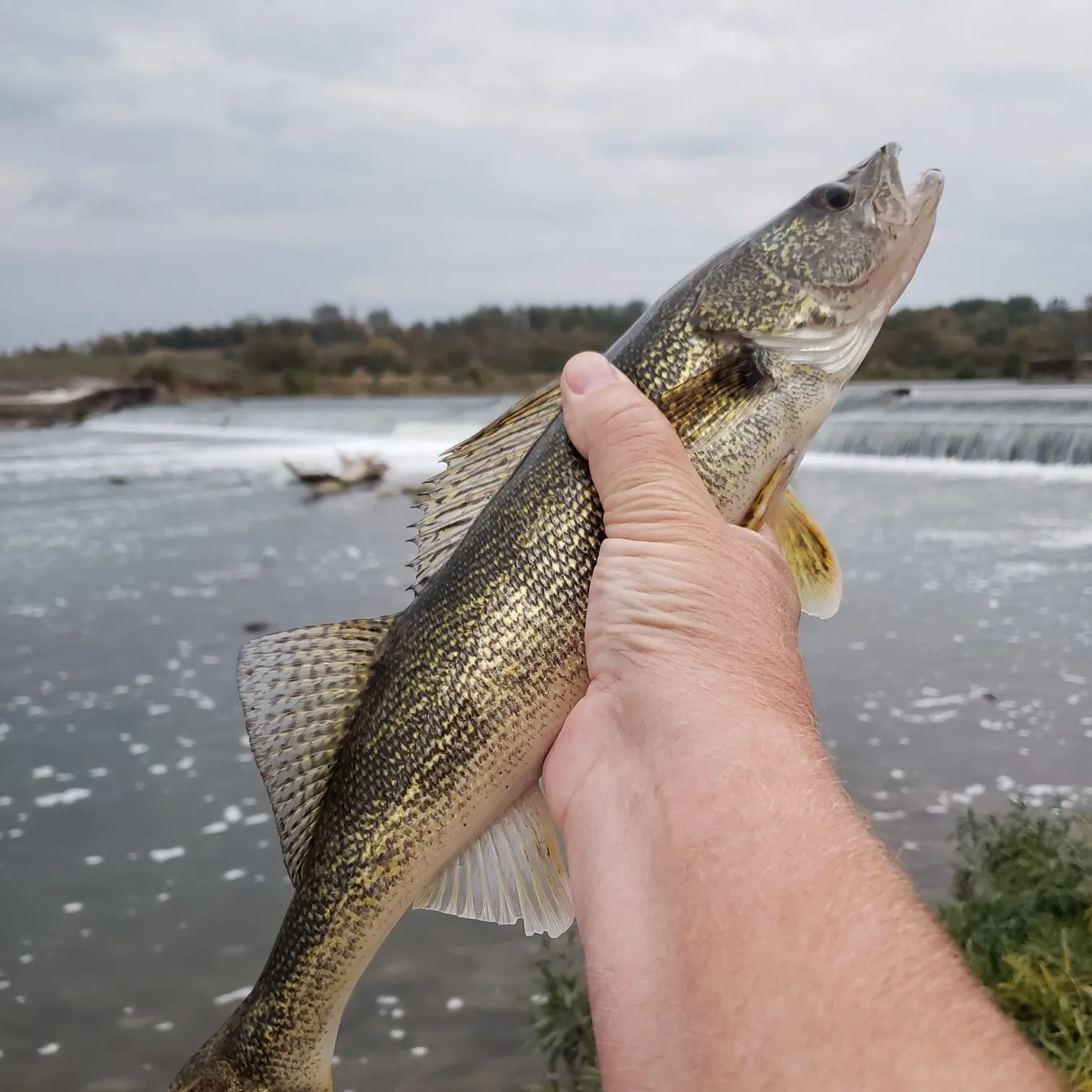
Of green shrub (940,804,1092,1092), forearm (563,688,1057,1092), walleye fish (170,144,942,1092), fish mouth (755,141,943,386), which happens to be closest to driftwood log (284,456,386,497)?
A: green shrub (940,804,1092,1092)

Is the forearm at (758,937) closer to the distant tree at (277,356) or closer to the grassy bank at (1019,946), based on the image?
the grassy bank at (1019,946)

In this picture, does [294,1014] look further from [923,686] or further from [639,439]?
[923,686]

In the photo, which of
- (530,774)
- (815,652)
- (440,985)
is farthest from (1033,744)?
(530,774)

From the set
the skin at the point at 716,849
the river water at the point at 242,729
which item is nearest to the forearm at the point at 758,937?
the skin at the point at 716,849

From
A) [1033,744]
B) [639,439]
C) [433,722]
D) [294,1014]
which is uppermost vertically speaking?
[639,439]

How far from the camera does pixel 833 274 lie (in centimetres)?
284

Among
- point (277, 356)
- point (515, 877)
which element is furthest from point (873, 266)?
point (277, 356)

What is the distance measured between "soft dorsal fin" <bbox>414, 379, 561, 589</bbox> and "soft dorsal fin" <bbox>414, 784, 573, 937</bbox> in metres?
0.78

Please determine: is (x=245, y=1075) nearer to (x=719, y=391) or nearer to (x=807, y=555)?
(x=807, y=555)

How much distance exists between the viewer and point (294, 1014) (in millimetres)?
2574

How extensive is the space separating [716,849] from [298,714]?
53.7 inches

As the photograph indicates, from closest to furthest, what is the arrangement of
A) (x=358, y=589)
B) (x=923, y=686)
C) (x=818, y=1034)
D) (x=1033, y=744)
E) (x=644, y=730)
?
(x=818, y=1034), (x=644, y=730), (x=1033, y=744), (x=923, y=686), (x=358, y=589)

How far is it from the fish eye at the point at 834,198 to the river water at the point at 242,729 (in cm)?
411

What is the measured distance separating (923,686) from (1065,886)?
418 cm
